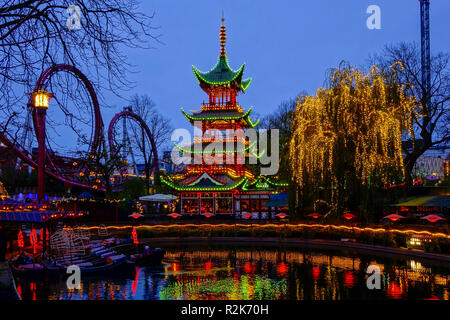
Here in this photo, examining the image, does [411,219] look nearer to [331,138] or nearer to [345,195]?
[345,195]

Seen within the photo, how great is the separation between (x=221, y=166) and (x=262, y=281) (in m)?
31.5

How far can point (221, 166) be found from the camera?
49.4 m

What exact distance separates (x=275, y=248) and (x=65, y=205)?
1701 cm

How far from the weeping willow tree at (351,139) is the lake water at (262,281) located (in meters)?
4.71

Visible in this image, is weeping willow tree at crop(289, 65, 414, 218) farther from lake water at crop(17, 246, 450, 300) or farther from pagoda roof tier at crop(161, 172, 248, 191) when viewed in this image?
pagoda roof tier at crop(161, 172, 248, 191)

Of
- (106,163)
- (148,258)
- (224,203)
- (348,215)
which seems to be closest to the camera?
(148,258)

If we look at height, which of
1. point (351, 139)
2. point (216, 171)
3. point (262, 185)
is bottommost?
point (262, 185)

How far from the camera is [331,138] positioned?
28062mm

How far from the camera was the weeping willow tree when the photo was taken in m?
26.8

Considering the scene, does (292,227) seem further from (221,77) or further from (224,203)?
(221,77)

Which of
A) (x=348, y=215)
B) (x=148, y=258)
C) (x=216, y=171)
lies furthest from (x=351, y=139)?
(x=216, y=171)

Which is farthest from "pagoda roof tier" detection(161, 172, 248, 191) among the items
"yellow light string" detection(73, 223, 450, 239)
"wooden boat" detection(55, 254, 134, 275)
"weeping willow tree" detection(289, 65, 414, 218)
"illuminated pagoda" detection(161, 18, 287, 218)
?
"wooden boat" detection(55, 254, 134, 275)

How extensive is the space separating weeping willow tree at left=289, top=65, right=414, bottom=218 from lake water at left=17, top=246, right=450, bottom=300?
4.71 m
